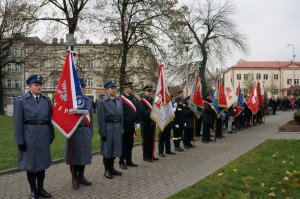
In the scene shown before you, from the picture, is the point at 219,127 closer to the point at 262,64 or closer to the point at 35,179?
the point at 35,179

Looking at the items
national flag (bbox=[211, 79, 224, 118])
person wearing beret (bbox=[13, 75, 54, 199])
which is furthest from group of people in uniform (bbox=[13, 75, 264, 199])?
national flag (bbox=[211, 79, 224, 118])

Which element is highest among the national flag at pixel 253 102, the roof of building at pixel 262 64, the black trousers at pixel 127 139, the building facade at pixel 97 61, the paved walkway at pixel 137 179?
the roof of building at pixel 262 64

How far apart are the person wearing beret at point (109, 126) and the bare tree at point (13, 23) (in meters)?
19.5

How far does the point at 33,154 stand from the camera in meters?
7.12

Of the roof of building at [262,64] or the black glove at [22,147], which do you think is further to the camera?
the roof of building at [262,64]

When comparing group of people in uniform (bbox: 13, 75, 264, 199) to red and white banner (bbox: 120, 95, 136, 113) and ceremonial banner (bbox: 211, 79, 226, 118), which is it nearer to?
red and white banner (bbox: 120, 95, 136, 113)

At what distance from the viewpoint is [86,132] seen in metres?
8.24

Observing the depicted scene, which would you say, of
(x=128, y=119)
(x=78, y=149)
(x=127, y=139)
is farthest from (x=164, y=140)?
(x=78, y=149)

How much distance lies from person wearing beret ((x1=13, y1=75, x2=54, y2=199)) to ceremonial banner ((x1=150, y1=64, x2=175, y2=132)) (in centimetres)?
463

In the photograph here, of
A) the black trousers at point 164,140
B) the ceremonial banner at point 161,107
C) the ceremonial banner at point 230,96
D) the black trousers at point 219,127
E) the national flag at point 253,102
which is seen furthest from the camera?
the national flag at point 253,102

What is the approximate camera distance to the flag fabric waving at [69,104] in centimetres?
762

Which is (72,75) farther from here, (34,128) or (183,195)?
(183,195)

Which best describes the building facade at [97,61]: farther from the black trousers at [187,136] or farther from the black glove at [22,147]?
the black glove at [22,147]

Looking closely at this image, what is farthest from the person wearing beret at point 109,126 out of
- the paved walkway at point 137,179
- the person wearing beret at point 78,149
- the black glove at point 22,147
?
the black glove at point 22,147
